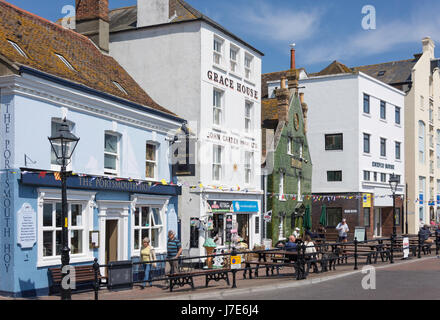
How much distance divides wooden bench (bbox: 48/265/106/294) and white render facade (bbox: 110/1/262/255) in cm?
840

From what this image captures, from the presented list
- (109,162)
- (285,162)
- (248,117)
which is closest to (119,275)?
(109,162)

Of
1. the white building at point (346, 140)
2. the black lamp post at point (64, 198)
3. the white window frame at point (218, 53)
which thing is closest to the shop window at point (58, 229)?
the black lamp post at point (64, 198)

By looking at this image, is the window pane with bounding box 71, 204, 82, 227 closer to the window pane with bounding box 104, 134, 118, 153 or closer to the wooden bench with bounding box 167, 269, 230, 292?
the window pane with bounding box 104, 134, 118, 153

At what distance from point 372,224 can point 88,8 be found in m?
30.1

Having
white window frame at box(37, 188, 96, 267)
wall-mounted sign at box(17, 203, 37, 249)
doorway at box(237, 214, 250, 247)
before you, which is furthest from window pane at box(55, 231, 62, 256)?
doorway at box(237, 214, 250, 247)

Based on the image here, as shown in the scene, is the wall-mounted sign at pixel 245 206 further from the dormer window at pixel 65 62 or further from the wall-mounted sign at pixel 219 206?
the dormer window at pixel 65 62

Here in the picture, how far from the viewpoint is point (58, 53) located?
66.4ft

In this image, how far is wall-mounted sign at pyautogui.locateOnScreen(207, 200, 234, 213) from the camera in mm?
26595

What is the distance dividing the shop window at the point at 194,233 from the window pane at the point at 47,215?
9.51m

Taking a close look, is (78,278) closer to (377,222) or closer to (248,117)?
(248,117)

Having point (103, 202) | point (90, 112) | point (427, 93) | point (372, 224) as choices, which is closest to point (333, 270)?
point (103, 202)

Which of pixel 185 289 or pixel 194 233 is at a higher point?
pixel 194 233

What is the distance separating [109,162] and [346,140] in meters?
28.7
